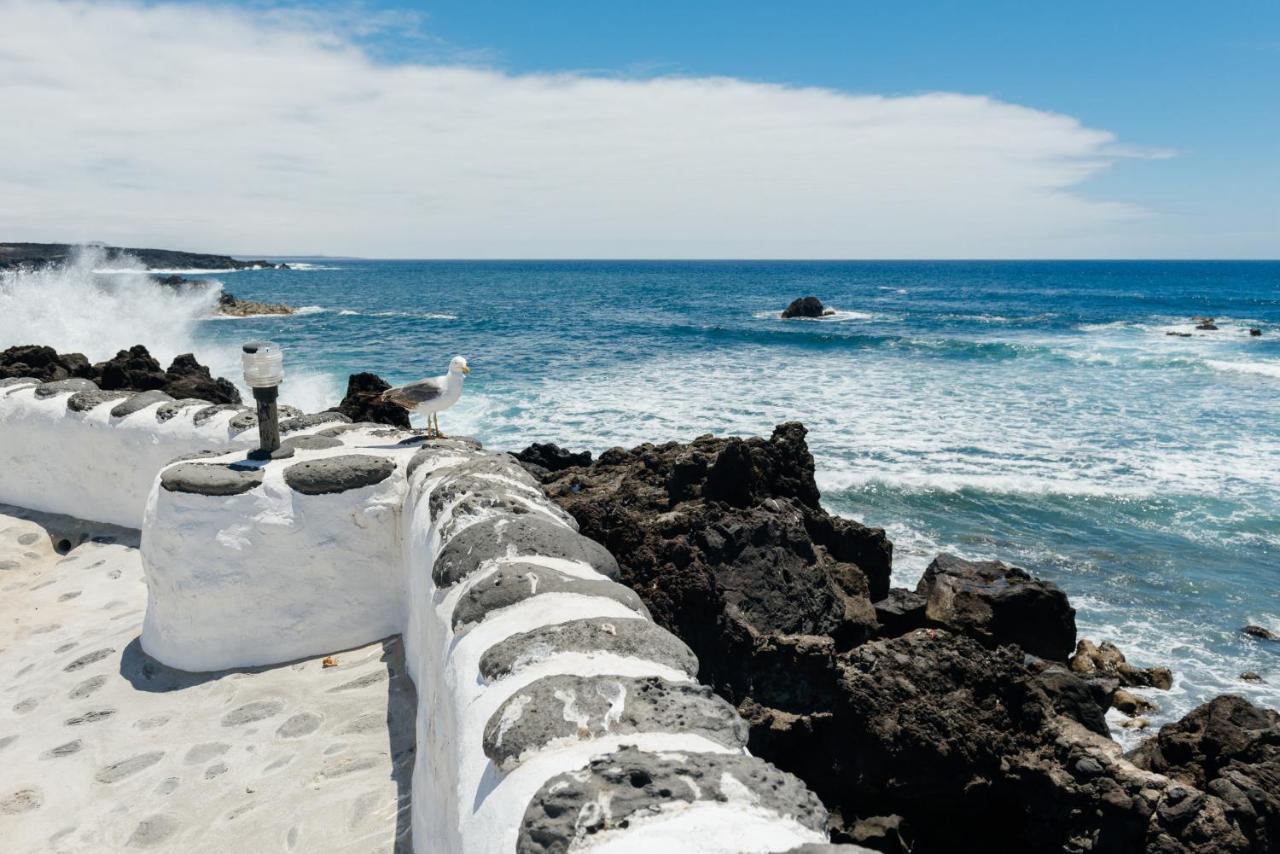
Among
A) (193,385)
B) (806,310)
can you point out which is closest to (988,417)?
(193,385)

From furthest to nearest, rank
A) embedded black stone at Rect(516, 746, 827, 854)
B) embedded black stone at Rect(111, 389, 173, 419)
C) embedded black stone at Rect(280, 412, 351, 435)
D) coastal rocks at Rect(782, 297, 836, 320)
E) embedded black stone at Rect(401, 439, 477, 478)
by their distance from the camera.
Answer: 1. coastal rocks at Rect(782, 297, 836, 320)
2. embedded black stone at Rect(111, 389, 173, 419)
3. embedded black stone at Rect(280, 412, 351, 435)
4. embedded black stone at Rect(401, 439, 477, 478)
5. embedded black stone at Rect(516, 746, 827, 854)

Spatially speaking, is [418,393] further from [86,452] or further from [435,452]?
[86,452]

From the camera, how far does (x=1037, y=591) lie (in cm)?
752

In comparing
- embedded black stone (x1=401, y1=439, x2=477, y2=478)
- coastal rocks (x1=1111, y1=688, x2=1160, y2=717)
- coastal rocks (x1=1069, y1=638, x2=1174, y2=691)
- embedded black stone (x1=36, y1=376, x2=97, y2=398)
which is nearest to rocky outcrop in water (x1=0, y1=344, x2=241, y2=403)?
embedded black stone (x1=36, y1=376, x2=97, y2=398)

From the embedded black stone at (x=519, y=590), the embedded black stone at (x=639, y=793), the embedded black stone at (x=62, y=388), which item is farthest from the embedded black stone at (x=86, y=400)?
the embedded black stone at (x=639, y=793)

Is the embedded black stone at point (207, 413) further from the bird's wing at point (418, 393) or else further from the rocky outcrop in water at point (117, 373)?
the rocky outcrop in water at point (117, 373)

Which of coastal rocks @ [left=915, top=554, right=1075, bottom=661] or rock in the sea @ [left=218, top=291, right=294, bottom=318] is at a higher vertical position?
rock in the sea @ [left=218, top=291, right=294, bottom=318]

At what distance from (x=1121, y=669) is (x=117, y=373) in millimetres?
13084

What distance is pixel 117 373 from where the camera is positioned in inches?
457

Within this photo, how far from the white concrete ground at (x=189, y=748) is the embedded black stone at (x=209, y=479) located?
1.08 meters

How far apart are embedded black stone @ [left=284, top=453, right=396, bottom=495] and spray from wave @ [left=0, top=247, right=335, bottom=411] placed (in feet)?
54.3

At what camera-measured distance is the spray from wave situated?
21.0 meters

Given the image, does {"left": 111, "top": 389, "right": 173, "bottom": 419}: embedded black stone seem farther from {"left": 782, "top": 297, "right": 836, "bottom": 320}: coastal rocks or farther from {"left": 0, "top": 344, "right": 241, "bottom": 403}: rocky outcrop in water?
{"left": 782, "top": 297, "right": 836, "bottom": 320}: coastal rocks

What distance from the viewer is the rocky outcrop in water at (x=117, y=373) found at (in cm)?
1094
